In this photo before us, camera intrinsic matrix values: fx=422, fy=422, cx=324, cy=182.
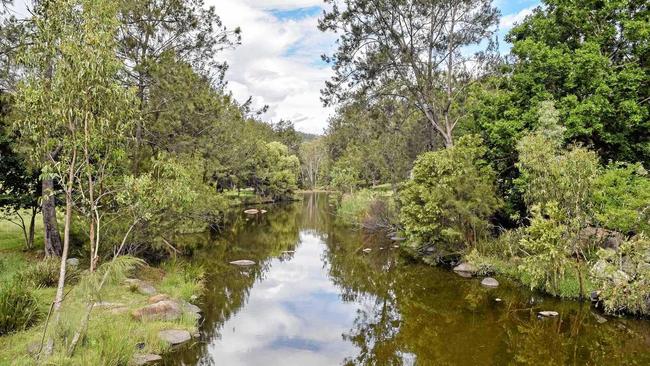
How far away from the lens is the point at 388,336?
42.5ft

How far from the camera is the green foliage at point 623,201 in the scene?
14.3 metres

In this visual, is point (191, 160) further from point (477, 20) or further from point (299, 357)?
point (477, 20)

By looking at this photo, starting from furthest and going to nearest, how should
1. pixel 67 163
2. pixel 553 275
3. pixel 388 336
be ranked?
pixel 553 275 → pixel 388 336 → pixel 67 163

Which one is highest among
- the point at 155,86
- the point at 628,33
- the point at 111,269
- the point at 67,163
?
the point at 628,33

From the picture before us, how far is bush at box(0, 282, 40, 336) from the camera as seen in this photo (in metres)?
10.1

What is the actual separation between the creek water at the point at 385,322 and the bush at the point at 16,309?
3613 millimetres

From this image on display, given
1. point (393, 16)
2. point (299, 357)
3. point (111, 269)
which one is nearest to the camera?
point (111, 269)

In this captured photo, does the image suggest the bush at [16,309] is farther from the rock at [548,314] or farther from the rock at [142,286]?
the rock at [548,314]

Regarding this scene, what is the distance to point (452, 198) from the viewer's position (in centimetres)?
2000

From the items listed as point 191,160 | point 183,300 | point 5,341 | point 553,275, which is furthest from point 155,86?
point 553,275

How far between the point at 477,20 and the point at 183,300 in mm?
22498

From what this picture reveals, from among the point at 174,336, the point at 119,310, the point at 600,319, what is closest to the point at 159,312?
the point at 119,310

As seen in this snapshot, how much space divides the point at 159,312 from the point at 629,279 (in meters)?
14.4

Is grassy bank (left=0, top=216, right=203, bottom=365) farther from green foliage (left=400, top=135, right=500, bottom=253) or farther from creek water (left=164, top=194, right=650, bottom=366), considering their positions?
green foliage (left=400, top=135, right=500, bottom=253)
